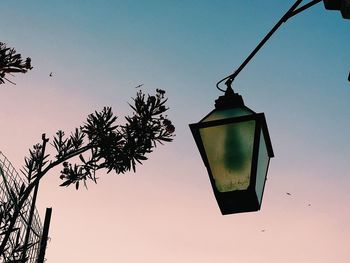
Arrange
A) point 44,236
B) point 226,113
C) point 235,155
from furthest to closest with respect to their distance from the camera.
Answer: point 44,236, point 226,113, point 235,155

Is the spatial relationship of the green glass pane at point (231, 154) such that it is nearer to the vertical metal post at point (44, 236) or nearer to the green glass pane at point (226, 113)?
the green glass pane at point (226, 113)

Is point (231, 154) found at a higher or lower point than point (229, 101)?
lower

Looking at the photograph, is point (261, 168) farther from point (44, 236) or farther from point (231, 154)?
point (44, 236)

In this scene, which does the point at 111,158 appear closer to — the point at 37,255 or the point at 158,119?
the point at 158,119

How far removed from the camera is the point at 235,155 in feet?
6.84

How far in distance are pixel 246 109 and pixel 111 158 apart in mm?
4162

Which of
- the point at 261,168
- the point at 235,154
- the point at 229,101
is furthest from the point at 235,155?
the point at 229,101

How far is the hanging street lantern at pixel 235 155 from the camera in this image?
2.06 metres

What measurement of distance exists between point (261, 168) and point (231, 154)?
20cm

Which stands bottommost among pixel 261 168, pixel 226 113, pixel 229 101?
pixel 261 168

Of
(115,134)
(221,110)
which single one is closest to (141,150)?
(115,134)

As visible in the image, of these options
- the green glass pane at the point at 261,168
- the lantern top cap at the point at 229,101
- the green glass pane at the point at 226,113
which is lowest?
the green glass pane at the point at 261,168

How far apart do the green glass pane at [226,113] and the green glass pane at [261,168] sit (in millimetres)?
161

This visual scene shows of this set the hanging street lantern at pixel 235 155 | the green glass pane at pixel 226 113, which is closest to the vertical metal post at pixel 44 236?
the hanging street lantern at pixel 235 155
